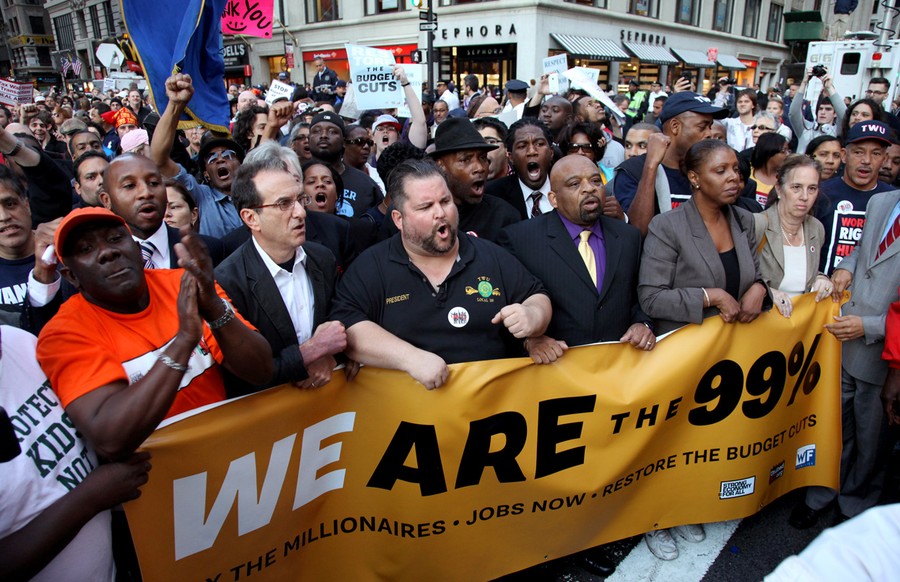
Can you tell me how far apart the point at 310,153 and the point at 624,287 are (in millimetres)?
3261

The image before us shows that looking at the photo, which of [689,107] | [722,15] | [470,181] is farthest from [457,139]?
[722,15]

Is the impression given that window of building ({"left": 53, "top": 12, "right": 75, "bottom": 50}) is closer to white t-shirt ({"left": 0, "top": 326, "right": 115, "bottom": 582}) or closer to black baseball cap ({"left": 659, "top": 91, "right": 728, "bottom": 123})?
black baseball cap ({"left": 659, "top": 91, "right": 728, "bottom": 123})

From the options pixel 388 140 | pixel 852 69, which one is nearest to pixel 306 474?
pixel 388 140

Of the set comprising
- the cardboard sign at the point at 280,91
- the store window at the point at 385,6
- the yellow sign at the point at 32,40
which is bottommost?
the cardboard sign at the point at 280,91

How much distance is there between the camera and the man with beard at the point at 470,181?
381 centimetres

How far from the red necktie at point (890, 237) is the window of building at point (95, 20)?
65.1 metres

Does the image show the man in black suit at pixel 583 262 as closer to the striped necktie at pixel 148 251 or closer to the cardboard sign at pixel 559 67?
the striped necktie at pixel 148 251

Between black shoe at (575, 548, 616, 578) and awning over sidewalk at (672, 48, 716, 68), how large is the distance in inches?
1343

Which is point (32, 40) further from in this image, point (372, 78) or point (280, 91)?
point (372, 78)

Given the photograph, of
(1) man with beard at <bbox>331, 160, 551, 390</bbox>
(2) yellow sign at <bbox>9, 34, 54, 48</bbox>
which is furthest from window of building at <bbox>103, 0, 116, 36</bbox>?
(1) man with beard at <bbox>331, 160, 551, 390</bbox>

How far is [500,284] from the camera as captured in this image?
2770 millimetres

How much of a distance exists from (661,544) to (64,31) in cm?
8085

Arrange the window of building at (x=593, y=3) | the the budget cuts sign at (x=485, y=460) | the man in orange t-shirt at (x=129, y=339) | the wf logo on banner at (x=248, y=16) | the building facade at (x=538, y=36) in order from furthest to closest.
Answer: the window of building at (x=593, y=3) → the building facade at (x=538, y=36) → the wf logo on banner at (x=248, y=16) → the the budget cuts sign at (x=485, y=460) → the man in orange t-shirt at (x=129, y=339)

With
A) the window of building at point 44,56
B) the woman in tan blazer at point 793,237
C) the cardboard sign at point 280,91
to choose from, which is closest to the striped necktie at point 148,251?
the woman in tan blazer at point 793,237
